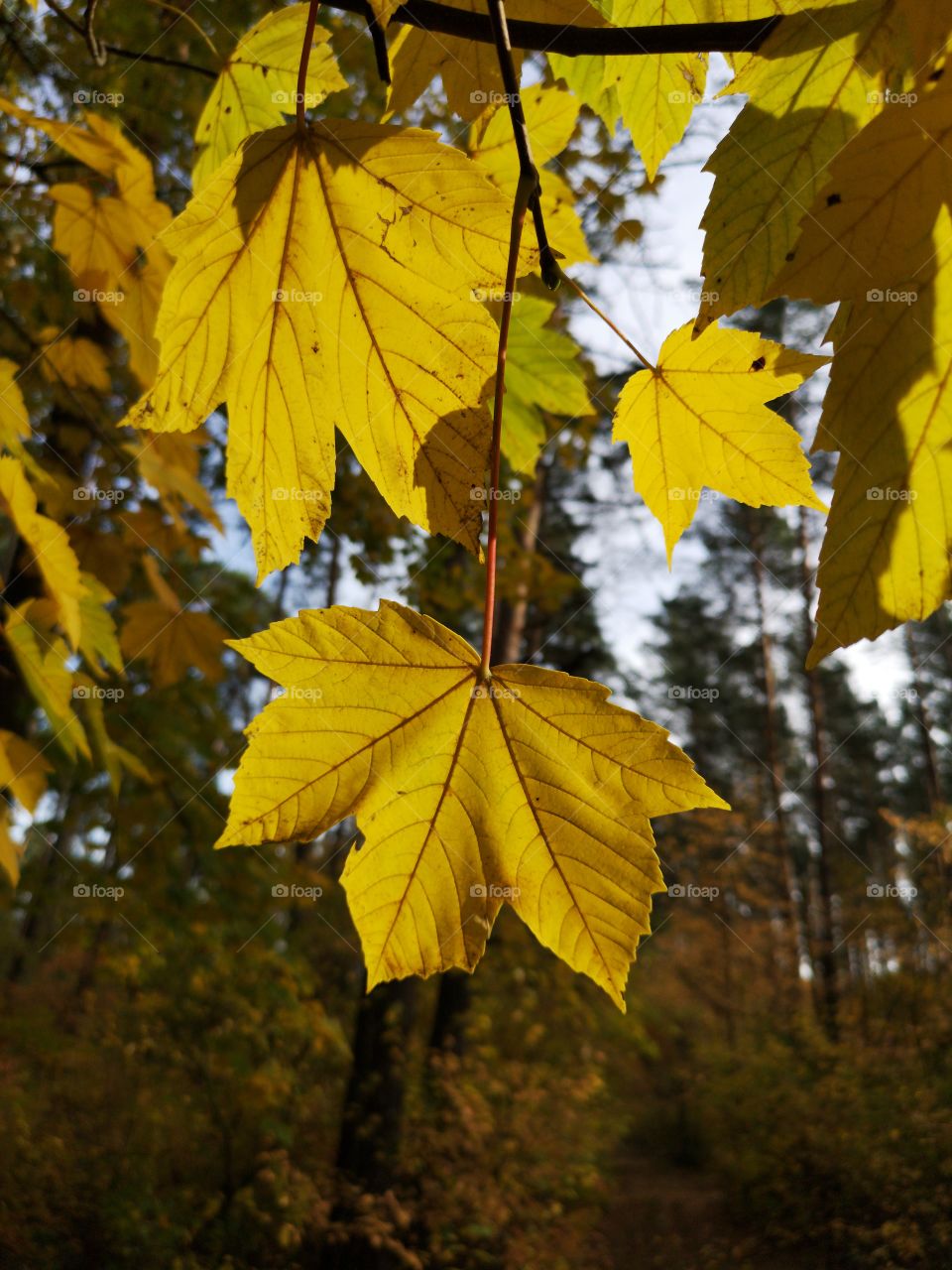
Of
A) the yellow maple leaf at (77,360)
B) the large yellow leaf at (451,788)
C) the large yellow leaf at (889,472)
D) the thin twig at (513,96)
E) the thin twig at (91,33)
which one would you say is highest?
the yellow maple leaf at (77,360)

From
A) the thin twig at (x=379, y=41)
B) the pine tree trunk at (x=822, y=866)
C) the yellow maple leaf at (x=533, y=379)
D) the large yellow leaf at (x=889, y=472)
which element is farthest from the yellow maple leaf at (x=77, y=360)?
the pine tree trunk at (x=822, y=866)

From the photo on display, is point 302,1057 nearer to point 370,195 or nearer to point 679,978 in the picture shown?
point 370,195

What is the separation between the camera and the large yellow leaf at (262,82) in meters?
0.91

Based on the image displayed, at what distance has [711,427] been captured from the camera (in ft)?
2.38

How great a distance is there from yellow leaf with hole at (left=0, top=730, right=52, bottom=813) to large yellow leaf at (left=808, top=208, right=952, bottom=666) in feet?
4.96

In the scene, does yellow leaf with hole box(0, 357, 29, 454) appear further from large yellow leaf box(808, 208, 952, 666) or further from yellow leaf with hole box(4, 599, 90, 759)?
large yellow leaf box(808, 208, 952, 666)

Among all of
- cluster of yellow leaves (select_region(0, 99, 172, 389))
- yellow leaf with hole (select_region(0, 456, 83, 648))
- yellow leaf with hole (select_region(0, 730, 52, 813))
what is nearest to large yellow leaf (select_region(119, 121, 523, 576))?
yellow leaf with hole (select_region(0, 456, 83, 648))

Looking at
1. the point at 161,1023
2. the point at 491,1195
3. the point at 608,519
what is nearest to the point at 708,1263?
the point at 491,1195

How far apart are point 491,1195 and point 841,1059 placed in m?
5.28

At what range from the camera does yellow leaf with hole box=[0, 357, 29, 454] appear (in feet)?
4.00

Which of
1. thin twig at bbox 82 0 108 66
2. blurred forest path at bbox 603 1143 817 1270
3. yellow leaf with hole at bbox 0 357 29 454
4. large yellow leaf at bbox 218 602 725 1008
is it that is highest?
thin twig at bbox 82 0 108 66

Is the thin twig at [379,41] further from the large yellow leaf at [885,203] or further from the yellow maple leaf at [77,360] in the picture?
the yellow maple leaf at [77,360]

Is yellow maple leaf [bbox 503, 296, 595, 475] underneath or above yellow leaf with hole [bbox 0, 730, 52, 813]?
above

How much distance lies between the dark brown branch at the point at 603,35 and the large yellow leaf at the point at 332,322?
74mm
